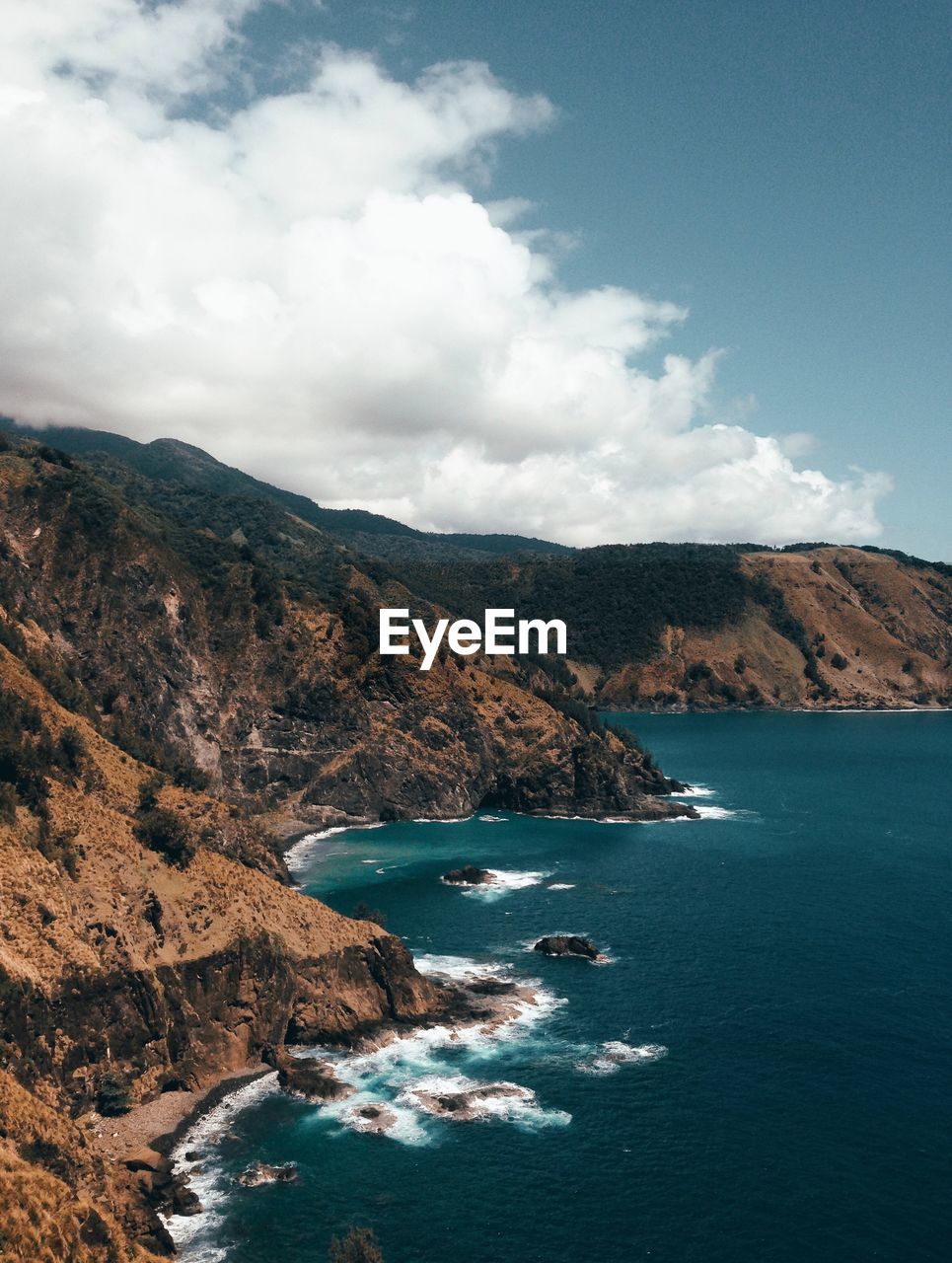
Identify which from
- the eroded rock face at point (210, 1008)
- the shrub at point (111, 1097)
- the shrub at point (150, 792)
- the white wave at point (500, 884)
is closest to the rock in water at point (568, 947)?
the eroded rock face at point (210, 1008)

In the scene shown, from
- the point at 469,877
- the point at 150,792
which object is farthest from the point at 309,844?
the point at 150,792

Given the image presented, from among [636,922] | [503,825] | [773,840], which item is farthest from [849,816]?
[636,922]

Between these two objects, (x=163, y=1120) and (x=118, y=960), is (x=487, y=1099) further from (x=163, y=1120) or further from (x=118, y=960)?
(x=118, y=960)

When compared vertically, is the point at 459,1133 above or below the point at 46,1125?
Result: below

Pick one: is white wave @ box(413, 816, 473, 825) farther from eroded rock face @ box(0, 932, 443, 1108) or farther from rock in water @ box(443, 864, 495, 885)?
eroded rock face @ box(0, 932, 443, 1108)

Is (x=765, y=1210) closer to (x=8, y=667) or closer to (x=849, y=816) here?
(x=8, y=667)

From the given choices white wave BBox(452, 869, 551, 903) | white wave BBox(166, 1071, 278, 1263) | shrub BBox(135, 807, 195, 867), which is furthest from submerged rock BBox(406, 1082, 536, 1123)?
white wave BBox(452, 869, 551, 903)

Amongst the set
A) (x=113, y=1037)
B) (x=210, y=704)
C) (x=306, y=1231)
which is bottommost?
(x=306, y=1231)
